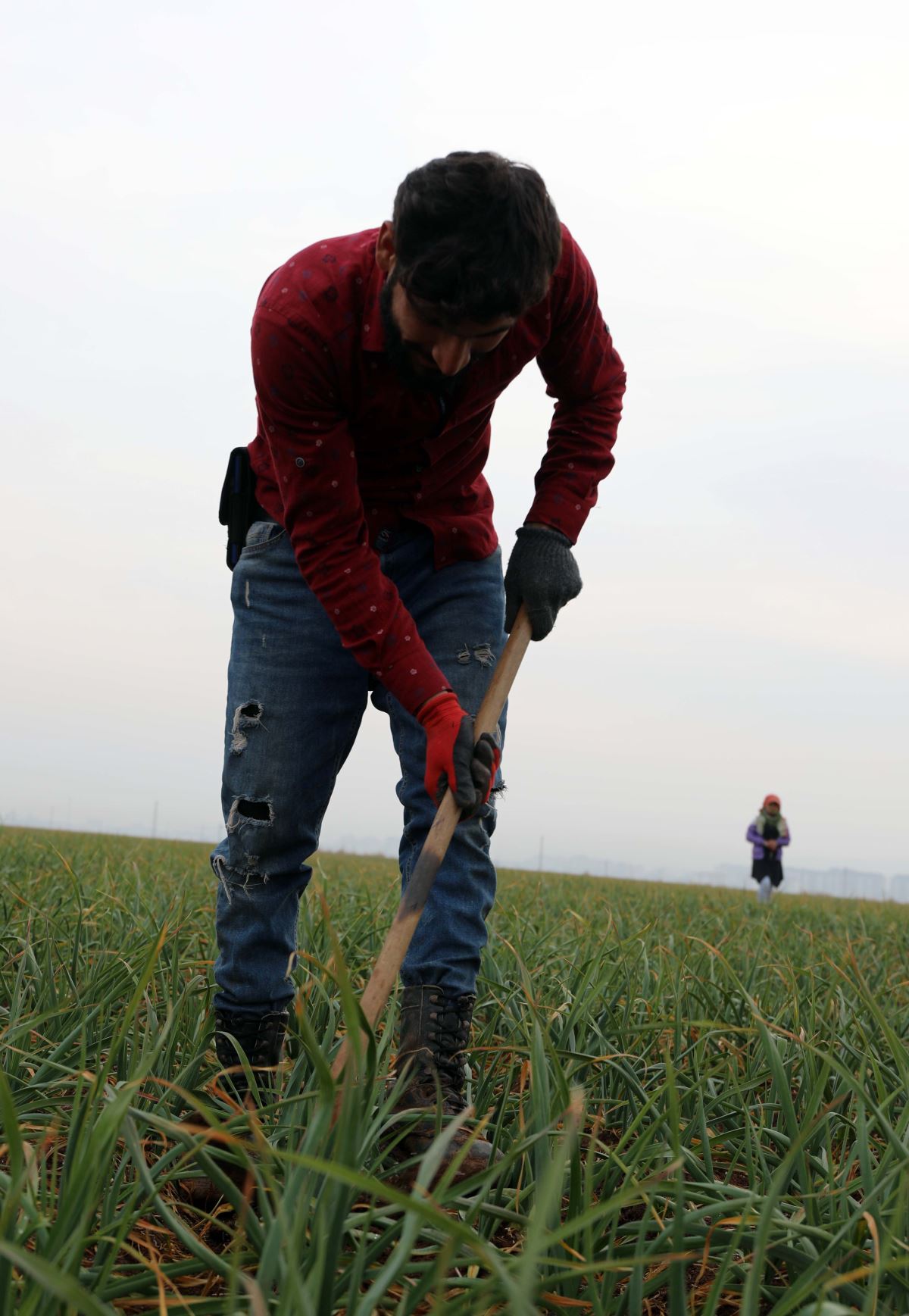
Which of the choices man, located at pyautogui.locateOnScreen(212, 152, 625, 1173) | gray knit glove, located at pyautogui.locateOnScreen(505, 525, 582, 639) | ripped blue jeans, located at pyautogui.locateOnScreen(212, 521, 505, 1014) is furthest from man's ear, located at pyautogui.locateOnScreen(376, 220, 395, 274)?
gray knit glove, located at pyautogui.locateOnScreen(505, 525, 582, 639)

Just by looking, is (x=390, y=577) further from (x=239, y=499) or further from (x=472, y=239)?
(x=472, y=239)

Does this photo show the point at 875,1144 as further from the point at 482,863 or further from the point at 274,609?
the point at 274,609

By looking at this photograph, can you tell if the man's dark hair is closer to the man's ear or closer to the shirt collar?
the man's ear

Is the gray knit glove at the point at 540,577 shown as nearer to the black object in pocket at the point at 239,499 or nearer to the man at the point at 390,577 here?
the man at the point at 390,577

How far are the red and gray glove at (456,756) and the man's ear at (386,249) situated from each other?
84cm

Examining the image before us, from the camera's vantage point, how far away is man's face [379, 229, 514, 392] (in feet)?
6.34

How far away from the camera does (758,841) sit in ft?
45.0

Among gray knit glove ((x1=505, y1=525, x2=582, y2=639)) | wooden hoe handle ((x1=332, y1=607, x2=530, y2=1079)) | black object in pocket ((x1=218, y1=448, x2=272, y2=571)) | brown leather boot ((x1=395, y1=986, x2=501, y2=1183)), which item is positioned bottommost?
brown leather boot ((x1=395, y1=986, x2=501, y2=1183))

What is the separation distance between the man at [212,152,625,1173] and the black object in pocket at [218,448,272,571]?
18 millimetres

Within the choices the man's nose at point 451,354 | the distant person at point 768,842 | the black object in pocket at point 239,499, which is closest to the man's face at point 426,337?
the man's nose at point 451,354

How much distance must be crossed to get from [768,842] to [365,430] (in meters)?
12.3

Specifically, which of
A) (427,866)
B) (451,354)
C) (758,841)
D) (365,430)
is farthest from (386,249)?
(758,841)

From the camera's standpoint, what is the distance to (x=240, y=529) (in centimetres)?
268

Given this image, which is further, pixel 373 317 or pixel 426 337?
pixel 373 317
